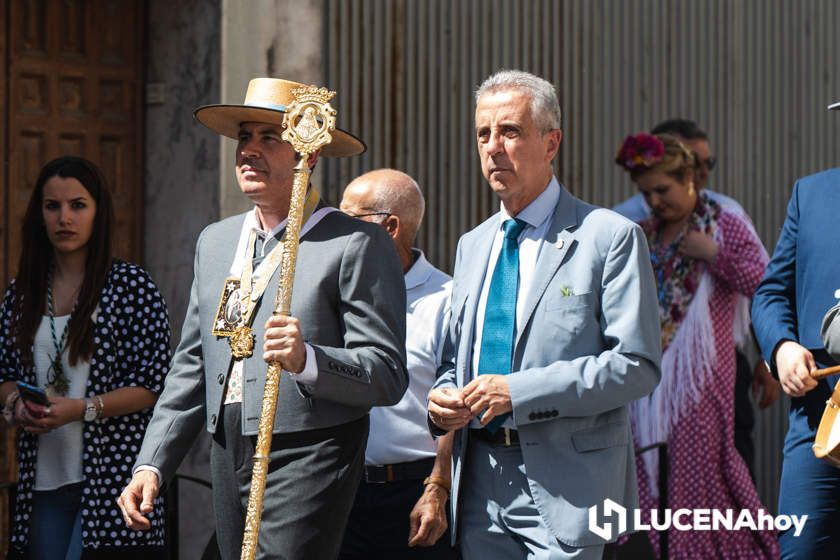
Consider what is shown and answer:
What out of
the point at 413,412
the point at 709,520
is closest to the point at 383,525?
the point at 413,412

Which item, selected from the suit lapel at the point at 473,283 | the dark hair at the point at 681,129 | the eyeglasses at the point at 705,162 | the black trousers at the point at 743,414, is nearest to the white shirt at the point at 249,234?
the suit lapel at the point at 473,283

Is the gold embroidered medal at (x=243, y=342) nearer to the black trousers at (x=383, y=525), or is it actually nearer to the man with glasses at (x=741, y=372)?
the black trousers at (x=383, y=525)

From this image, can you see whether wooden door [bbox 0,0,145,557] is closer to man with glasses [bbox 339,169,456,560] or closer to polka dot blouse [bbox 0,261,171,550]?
polka dot blouse [bbox 0,261,171,550]

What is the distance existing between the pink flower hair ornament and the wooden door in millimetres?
2523

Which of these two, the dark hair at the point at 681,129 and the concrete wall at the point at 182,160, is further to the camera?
the dark hair at the point at 681,129

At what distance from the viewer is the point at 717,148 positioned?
9.89m

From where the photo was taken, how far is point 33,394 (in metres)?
5.77

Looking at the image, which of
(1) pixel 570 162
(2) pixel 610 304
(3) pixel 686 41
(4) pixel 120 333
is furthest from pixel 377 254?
(3) pixel 686 41

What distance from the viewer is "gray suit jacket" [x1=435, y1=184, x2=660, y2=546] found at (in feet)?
14.5

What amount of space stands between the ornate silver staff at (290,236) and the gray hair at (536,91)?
54 centimetres

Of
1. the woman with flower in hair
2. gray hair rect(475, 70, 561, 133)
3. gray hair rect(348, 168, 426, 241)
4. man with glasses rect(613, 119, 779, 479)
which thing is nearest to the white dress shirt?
gray hair rect(348, 168, 426, 241)

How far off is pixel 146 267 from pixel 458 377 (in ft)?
11.9

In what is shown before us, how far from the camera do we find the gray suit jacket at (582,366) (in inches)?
174

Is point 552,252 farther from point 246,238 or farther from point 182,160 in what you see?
point 182,160
